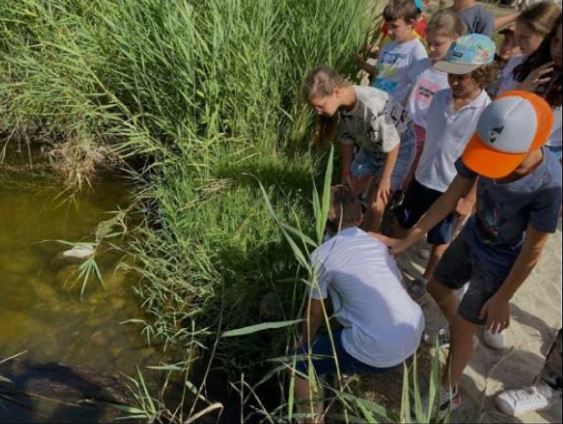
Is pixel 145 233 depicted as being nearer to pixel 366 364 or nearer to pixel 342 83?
pixel 342 83

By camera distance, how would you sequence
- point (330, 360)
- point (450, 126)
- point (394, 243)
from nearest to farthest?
point (330, 360) < point (394, 243) < point (450, 126)

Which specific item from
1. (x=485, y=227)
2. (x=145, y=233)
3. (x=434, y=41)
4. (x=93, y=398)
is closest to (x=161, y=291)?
(x=145, y=233)

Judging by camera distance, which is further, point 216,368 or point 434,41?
point 434,41

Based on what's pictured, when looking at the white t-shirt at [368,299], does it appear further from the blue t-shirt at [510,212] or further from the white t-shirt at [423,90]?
the white t-shirt at [423,90]

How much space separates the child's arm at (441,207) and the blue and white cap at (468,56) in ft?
1.97

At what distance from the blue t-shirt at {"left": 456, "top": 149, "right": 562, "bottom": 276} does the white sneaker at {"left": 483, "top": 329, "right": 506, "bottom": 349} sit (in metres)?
0.78

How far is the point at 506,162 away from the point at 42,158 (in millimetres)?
3756

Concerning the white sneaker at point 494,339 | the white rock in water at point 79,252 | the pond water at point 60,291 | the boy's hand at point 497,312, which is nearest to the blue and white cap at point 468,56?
the boy's hand at point 497,312

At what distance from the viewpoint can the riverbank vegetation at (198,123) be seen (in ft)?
9.27

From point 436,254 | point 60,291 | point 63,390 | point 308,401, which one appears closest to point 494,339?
point 436,254

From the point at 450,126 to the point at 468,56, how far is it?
12.7 inches

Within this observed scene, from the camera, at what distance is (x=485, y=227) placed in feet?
6.16

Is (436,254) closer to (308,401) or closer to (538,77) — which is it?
(538,77)

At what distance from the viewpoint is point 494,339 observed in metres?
2.54
